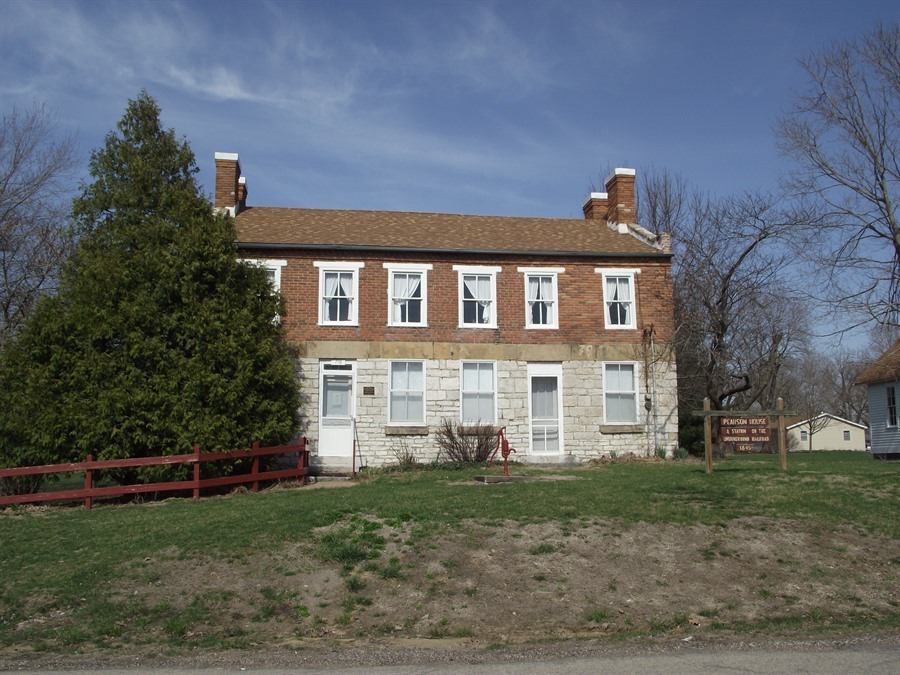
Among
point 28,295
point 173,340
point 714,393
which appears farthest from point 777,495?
point 28,295

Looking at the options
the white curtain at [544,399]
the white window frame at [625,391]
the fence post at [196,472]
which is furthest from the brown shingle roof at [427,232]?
the fence post at [196,472]

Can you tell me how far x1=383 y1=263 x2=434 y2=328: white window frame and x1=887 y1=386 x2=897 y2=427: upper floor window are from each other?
21.5 m

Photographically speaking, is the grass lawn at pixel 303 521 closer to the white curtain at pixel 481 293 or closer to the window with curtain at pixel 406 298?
the window with curtain at pixel 406 298

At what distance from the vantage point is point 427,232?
24.2 m

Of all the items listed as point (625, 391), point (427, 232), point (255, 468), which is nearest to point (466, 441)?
point (625, 391)

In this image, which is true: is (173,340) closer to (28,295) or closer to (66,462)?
(66,462)

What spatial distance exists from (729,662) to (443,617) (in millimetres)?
3180

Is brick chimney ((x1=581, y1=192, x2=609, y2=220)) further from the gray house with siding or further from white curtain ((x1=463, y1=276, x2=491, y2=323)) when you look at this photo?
the gray house with siding

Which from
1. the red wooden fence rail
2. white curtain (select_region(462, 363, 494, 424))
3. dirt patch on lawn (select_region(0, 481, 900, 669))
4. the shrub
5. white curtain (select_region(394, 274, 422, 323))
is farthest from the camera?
white curtain (select_region(394, 274, 422, 323))

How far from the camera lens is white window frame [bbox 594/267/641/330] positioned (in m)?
23.1

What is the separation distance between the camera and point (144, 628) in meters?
8.91

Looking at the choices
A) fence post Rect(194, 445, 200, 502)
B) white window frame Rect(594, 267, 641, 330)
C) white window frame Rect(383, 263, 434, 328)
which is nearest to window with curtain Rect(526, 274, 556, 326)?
white window frame Rect(594, 267, 641, 330)

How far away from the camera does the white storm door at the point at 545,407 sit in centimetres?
2245

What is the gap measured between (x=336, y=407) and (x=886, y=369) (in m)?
23.3
